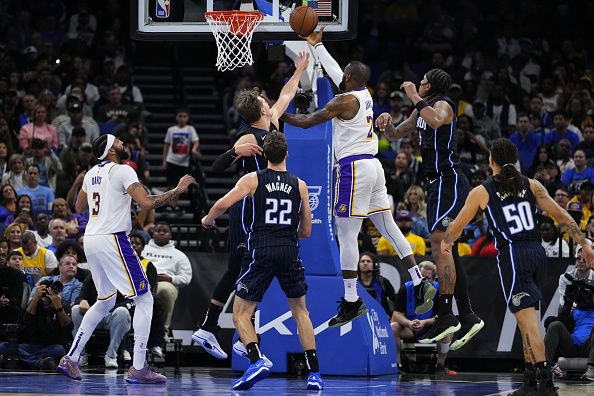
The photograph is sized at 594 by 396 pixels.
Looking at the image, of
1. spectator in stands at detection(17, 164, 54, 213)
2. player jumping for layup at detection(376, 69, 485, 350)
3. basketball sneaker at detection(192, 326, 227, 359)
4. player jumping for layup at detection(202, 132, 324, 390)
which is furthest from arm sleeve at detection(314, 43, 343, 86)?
spectator in stands at detection(17, 164, 54, 213)

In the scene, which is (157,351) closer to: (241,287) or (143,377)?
(143,377)

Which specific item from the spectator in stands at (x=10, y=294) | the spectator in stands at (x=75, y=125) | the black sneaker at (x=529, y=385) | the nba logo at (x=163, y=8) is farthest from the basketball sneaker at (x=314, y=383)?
the spectator in stands at (x=75, y=125)

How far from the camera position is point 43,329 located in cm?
1595

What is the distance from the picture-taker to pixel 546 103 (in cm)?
2333

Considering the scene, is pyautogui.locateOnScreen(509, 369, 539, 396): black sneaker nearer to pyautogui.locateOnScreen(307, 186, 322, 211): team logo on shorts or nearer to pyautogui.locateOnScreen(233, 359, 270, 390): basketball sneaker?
pyautogui.locateOnScreen(233, 359, 270, 390): basketball sneaker

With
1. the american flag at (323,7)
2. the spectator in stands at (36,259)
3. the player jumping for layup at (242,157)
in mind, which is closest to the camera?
the player jumping for layup at (242,157)

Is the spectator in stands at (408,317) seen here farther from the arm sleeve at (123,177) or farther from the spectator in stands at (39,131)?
the spectator in stands at (39,131)

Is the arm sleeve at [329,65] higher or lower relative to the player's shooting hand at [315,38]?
lower

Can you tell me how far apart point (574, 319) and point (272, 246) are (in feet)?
17.1

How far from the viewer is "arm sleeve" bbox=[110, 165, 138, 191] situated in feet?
43.3

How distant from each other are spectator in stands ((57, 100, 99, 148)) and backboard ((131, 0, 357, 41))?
6730mm

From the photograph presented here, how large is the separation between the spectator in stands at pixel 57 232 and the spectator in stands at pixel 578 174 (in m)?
8.12

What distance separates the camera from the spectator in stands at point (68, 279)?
16344 mm

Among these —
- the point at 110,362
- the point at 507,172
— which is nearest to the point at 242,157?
the point at 507,172
